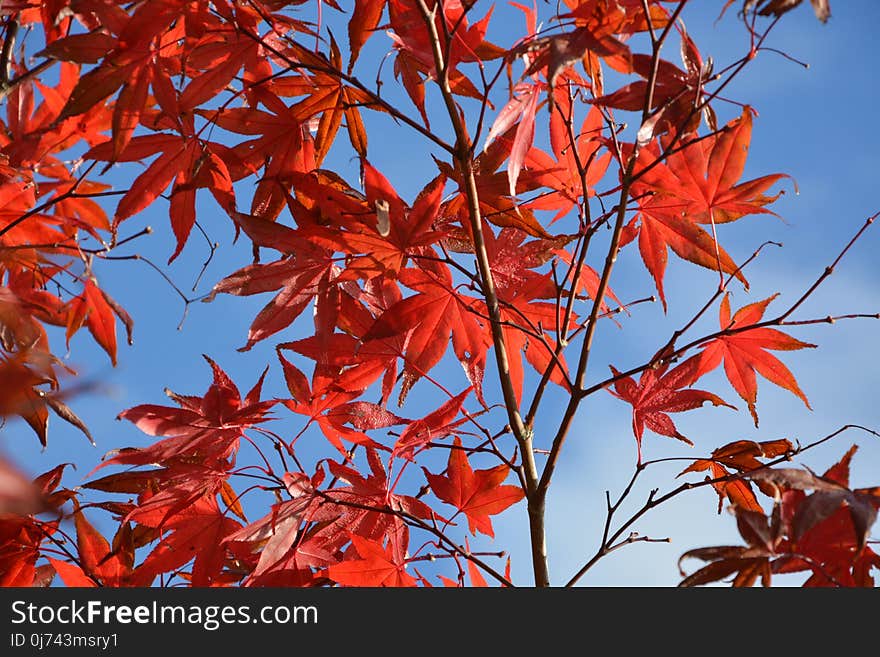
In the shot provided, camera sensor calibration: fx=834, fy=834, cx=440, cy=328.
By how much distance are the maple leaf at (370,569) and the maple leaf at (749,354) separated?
494 mm

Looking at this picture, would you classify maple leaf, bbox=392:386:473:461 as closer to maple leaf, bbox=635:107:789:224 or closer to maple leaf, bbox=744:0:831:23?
maple leaf, bbox=635:107:789:224

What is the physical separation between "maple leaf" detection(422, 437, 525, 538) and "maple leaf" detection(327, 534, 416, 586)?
0.39 feet

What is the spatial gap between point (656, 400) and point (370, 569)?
456 mm

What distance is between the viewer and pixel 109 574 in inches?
46.9

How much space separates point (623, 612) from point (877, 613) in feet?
0.78

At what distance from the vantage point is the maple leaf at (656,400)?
116 cm

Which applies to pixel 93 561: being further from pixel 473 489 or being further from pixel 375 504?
pixel 473 489

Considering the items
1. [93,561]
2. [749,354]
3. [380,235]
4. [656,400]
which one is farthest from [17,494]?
[749,354]

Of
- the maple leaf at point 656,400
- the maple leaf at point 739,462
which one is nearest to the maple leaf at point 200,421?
the maple leaf at point 656,400

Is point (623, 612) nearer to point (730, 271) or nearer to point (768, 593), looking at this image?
point (768, 593)

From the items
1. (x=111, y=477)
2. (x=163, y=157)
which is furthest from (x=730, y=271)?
(x=111, y=477)

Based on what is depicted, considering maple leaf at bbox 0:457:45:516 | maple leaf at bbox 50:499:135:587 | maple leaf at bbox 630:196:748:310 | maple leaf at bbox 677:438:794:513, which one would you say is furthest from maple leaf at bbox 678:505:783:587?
maple leaf at bbox 50:499:135:587

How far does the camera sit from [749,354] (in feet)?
3.87

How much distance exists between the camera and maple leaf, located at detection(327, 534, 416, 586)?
3.52 feet
